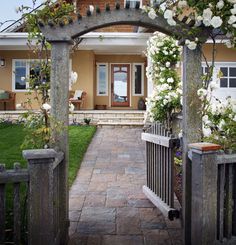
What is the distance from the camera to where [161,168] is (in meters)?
4.71

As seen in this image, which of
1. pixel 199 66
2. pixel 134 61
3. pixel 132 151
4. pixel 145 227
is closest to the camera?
pixel 199 66

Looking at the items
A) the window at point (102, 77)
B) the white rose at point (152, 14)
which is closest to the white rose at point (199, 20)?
the white rose at point (152, 14)

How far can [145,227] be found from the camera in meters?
4.20

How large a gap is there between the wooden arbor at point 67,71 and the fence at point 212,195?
353 mm

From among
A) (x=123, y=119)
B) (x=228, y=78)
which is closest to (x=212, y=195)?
Result: (x=123, y=119)

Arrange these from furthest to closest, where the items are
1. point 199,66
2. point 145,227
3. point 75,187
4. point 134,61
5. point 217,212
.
A: point 134,61, point 75,187, point 145,227, point 199,66, point 217,212

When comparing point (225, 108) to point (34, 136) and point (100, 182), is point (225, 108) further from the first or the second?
point (100, 182)

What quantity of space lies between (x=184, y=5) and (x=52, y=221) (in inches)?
88.9

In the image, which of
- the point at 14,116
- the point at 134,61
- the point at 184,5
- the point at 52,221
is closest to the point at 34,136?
the point at 52,221

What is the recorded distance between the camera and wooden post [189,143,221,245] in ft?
10.1

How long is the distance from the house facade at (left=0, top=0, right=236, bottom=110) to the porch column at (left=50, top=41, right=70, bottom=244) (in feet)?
33.6

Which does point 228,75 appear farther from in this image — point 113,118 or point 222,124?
point 222,124

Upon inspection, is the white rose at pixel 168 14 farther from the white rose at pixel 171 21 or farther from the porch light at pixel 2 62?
the porch light at pixel 2 62

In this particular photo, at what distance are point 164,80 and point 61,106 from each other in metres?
4.38
